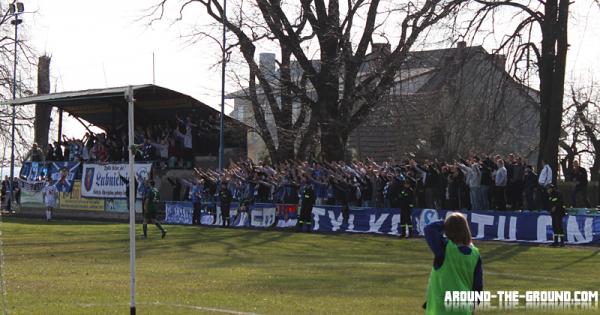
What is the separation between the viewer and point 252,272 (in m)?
20.6

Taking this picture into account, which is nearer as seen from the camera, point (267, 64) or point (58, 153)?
point (267, 64)

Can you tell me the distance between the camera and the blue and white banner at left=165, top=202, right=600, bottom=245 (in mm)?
27000

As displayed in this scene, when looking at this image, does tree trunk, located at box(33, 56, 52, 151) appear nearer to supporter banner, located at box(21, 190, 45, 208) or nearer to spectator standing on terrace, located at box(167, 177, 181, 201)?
supporter banner, located at box(21, 190, 45, 208)

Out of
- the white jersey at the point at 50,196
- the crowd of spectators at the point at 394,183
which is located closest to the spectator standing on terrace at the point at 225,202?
the crowd of spectators at the point at 394,183

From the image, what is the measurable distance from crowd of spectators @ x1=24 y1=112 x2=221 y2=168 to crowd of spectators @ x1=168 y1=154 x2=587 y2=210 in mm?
5936

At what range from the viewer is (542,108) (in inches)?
1297

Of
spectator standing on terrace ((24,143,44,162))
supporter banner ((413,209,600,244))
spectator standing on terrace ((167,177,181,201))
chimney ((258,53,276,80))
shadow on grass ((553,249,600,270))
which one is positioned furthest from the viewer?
spectator standing on terrace ((24,143,44,162))

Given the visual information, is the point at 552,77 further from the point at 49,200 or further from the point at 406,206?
the point at 49,200

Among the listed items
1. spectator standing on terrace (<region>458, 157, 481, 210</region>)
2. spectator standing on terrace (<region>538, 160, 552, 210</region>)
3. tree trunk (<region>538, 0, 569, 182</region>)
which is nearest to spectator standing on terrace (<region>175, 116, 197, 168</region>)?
spectator standing on terrace (<region>458, 157, 481, 210</region>)

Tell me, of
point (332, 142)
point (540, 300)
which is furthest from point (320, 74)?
point (540, 300)

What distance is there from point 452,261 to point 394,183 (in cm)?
2380

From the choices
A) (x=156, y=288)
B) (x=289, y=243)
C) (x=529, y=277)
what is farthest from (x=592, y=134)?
(x=156, y=288)

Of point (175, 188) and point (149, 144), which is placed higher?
point (149, 144)

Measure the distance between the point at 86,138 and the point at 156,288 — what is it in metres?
36.2
